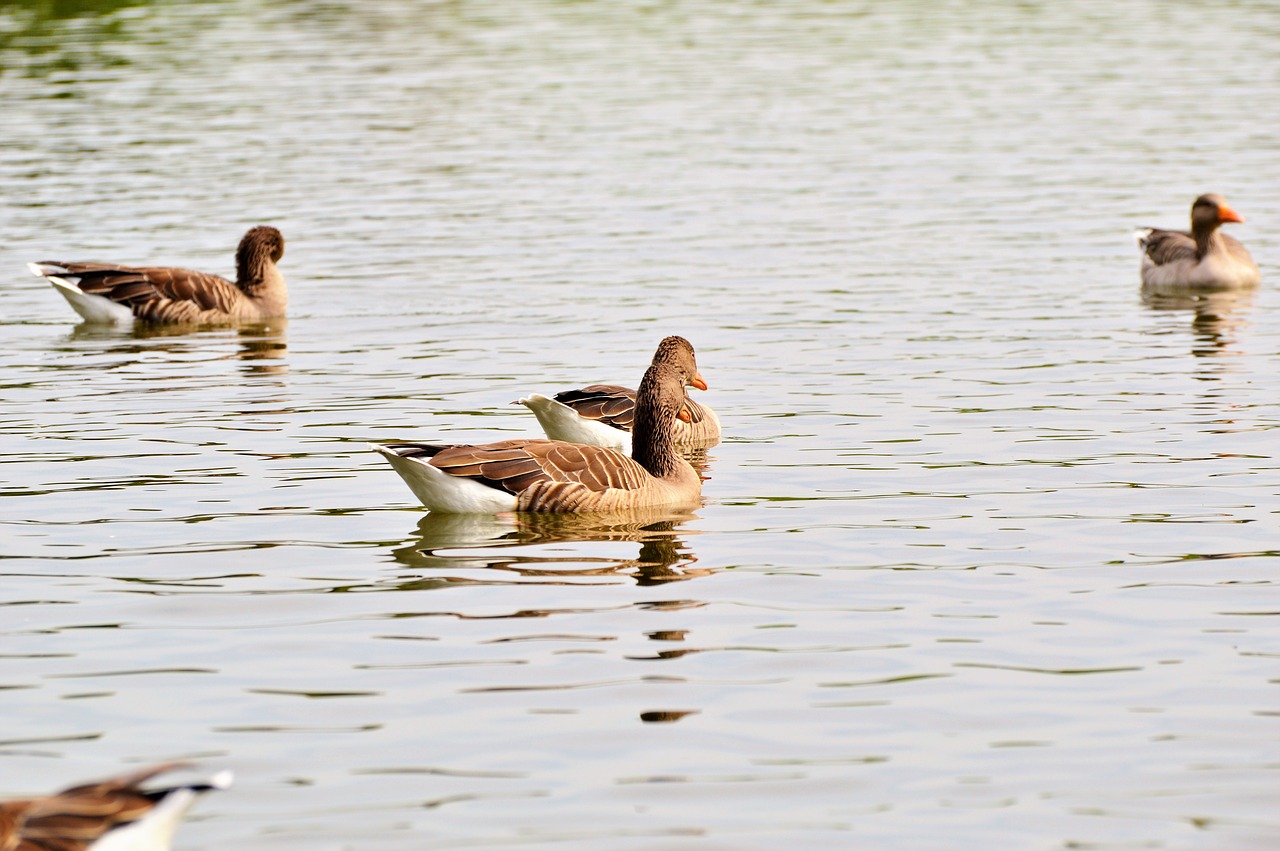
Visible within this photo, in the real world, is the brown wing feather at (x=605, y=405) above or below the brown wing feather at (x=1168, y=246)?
below

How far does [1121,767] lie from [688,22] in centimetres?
5400

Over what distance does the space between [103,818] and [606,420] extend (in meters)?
10.6

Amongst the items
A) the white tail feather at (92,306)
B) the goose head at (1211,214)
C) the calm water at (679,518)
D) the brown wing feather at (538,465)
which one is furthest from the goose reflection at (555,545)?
the goose head at (1211,214)

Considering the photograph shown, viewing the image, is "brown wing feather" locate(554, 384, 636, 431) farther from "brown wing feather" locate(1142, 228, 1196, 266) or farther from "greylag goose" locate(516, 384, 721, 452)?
"brown wing feather" locate(1142, 228, 1196, 266)

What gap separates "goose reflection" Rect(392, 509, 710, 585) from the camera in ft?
42.5

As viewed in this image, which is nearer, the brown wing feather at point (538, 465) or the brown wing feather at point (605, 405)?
the brown wing feather at point (538, 465)

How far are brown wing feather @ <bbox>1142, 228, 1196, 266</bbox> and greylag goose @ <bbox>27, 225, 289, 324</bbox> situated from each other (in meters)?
11.6

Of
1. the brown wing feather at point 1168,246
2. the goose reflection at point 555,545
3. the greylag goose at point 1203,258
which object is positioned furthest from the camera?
the brown wing feather at point 1168,246

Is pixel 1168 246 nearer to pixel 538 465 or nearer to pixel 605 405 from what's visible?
pixel 605 405

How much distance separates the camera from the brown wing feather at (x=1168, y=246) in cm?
2567

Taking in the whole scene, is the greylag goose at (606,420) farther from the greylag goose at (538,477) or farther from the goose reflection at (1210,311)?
the goose reflection at (1210,311)

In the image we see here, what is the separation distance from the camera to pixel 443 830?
28.0 ft

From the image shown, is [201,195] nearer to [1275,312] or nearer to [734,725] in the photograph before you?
[1275,312]

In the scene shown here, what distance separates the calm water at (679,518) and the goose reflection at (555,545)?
59 millimetres
